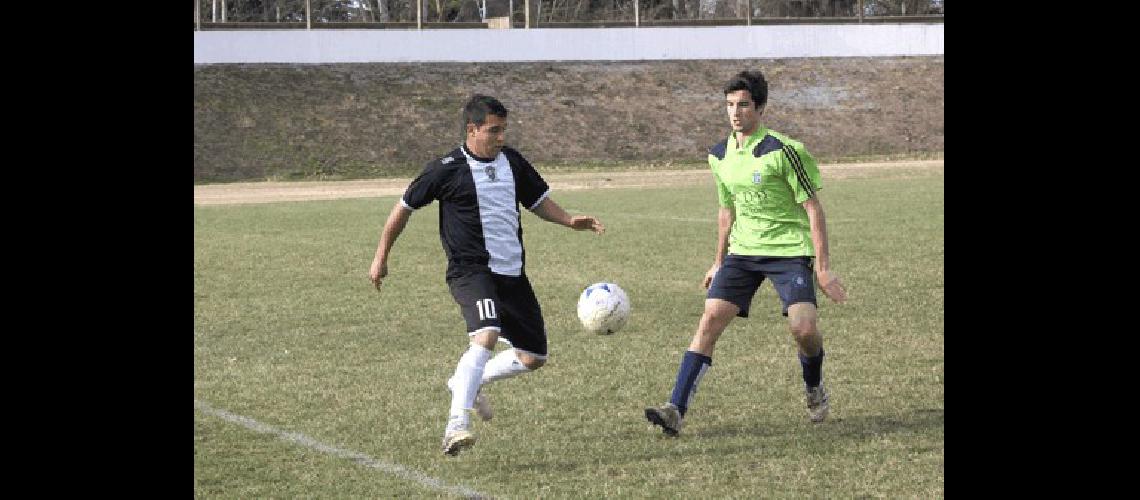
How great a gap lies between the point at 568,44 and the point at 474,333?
42.8m

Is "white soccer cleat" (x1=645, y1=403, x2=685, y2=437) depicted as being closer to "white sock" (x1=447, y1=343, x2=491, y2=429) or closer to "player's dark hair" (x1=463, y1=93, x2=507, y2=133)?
"white sock" (x1=447, y1=343, x2=491, y2=429)

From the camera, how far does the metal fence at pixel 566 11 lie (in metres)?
55.3

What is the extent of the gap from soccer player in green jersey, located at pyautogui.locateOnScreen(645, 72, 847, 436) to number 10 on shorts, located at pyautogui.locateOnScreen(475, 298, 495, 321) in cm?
95

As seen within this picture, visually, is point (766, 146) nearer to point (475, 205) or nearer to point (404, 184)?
point (475, 205)

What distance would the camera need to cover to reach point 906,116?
1827 inches

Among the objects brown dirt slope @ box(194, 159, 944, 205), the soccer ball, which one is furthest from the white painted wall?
the soccer ball

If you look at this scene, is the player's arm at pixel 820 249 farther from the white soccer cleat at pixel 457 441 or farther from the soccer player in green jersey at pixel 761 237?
the white soccer cleat at pixel 457 441

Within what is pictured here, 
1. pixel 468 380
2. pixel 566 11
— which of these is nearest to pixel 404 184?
pixel 566 11

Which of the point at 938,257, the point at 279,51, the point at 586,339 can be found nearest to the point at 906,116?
the point at 279,51

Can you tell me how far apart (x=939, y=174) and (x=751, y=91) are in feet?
88.5

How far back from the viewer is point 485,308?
729 cm

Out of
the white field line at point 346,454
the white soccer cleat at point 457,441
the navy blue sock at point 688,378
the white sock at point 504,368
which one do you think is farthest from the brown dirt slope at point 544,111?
the white soccer cleat at point 457,441
